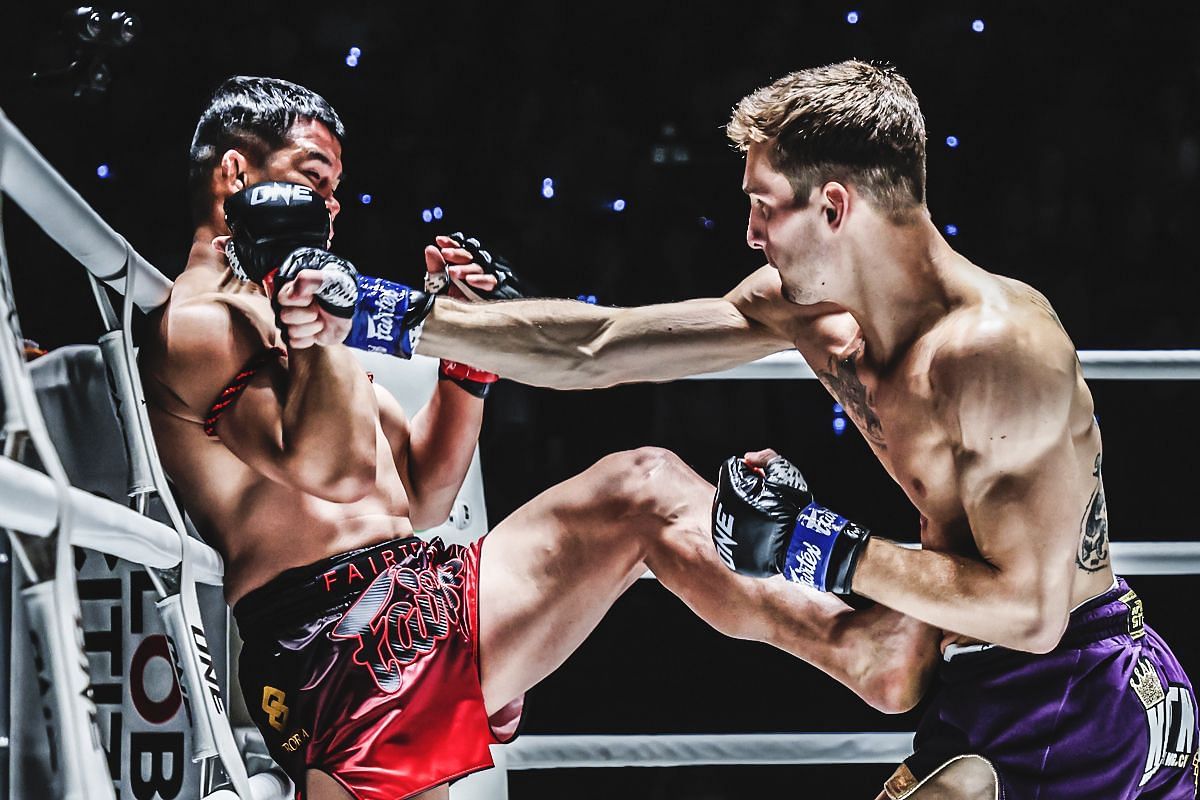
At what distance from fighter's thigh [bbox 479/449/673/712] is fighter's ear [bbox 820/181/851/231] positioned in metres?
0.38

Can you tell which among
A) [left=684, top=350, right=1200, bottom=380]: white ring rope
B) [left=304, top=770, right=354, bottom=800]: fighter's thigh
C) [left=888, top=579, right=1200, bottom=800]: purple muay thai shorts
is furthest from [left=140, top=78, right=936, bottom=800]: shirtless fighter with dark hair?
[left=684, top=350, right=1200, bottom=380]: white ring rope

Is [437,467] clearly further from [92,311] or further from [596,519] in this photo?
[92,311]

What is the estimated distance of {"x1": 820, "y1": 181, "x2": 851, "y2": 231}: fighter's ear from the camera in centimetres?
133

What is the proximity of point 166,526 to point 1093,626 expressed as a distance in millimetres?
995

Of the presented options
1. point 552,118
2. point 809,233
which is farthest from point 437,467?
point 552,118

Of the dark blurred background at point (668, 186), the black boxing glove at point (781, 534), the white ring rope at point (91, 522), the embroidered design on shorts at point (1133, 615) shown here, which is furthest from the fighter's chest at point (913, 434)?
the dark blurred background at point (668, 186)

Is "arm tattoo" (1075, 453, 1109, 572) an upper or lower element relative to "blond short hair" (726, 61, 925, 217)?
lower

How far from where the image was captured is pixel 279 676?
1.38 m

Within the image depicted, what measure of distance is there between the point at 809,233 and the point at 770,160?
97 millimetres

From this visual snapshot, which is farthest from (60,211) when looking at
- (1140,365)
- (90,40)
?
(1140,365)

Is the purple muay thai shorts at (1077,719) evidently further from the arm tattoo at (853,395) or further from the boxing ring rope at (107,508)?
the boxing ring rope at (107,508)

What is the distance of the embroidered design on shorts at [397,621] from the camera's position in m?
1.39

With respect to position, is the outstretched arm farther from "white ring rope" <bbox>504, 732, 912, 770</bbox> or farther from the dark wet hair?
"white ring rope" <bbox>504, 732, 912, 770</bbox>

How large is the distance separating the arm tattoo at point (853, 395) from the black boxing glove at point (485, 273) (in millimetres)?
438
